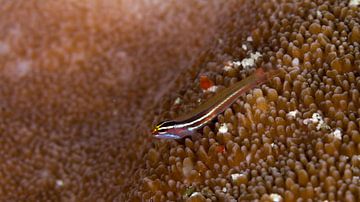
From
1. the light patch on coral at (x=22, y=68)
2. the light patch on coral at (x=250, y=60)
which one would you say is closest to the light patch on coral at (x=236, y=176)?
the light patch on coral at (x=250, y=60)

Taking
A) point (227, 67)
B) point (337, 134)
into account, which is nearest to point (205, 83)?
point (227, 67)

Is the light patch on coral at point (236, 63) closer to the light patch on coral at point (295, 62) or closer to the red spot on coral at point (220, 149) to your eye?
the light patch on coral at point (295, 62)

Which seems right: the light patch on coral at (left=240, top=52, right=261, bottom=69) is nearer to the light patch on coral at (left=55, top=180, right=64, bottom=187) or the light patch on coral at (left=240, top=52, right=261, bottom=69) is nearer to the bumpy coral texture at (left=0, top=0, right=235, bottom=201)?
the bumpy coral texture at (left=0, top=0, right=235, bottom=201)

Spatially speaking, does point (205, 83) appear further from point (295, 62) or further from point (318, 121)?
point (318, 121)

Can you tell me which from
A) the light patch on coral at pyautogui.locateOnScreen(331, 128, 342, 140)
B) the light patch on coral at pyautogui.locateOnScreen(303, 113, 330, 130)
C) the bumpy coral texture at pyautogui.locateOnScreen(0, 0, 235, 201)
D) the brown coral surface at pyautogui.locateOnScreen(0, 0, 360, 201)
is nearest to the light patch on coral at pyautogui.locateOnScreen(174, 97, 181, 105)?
the brown coral surface at pyautogui.locateOnScreen(0, 0, 360, 201)

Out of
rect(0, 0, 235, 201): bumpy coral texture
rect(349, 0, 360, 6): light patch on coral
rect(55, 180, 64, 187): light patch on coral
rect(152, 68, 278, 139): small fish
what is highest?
rect(349, 0, 360, 6): light patch on coral

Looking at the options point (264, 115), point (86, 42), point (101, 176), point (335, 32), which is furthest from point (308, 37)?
point (86, 42)

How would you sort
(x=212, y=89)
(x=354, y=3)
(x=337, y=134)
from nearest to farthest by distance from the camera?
1. (x=337, y=134)
2. (x=354, y=3)
3. (x=212, y=89)

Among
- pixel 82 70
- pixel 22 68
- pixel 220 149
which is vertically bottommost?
pixel 82 70
